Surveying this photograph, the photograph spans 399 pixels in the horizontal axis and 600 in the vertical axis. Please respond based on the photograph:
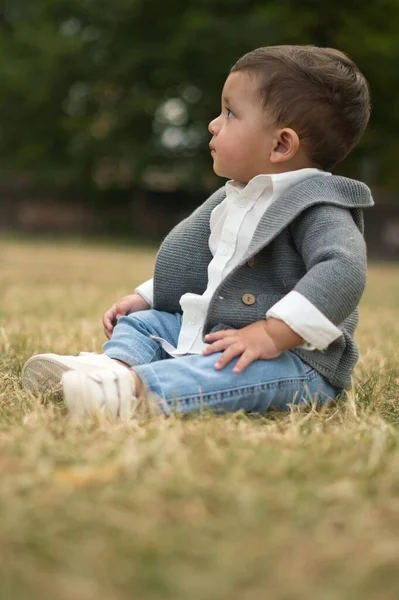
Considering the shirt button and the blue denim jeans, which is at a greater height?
the shirt button

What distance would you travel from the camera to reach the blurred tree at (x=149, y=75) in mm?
14945

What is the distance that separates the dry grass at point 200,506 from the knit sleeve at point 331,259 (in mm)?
263

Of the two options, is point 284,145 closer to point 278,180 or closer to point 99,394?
point 278,180

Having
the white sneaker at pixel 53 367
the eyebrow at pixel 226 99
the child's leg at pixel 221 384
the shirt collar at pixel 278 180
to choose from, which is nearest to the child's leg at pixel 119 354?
the white sneaker at pixel 53 367

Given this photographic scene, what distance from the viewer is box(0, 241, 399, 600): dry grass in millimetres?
1050

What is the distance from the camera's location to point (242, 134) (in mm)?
2271

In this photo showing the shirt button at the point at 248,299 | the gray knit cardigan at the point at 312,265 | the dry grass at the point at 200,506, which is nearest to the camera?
the dry grass at the point at 200,506

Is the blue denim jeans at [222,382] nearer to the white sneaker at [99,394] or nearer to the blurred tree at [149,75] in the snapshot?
the white sneaker at [99,394]

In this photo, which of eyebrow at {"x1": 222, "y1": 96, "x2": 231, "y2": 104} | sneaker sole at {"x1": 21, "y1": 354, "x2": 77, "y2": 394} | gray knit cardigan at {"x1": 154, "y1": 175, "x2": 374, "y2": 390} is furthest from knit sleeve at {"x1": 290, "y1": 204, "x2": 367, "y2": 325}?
sneaker sole at {"x1": 21, "y1": 354, "x2": 77, "y2": 394}

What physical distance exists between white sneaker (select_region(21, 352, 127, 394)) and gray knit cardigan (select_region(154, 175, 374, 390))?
294mm

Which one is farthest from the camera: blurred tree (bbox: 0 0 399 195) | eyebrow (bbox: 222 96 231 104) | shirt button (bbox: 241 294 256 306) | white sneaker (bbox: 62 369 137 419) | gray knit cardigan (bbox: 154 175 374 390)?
blurred tree (bbox: 0 0 399 195)

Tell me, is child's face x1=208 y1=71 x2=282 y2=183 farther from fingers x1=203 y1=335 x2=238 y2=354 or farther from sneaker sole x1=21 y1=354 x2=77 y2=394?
sneaker sole x1=21 y1=354 x2=77 y2=394

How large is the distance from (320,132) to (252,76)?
228 mm

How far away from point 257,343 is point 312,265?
239mm
